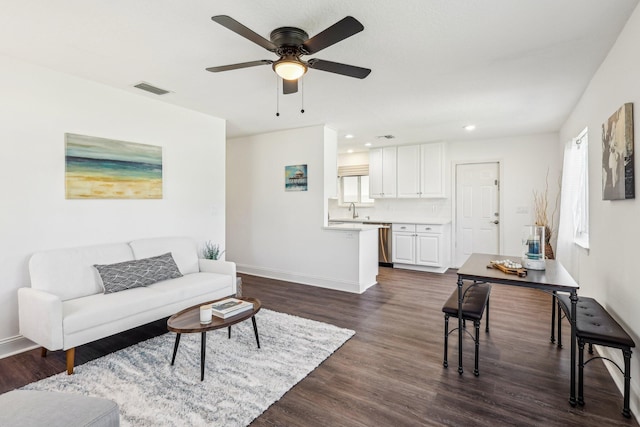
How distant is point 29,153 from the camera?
2.79 metres

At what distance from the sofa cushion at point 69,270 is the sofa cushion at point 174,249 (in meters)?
0.28

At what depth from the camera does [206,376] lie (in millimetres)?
2318

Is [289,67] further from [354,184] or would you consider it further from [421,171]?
[354,184]

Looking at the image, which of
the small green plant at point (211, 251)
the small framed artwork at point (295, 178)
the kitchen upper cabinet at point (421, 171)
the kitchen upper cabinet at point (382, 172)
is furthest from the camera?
the kitchen upper cabinet at point (382, 172)

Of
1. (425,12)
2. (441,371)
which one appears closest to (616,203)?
(441,371)

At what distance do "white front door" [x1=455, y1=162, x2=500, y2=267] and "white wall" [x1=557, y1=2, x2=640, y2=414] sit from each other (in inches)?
96.1

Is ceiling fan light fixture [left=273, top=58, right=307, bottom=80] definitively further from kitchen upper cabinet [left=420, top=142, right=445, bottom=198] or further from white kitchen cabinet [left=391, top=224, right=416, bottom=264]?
Answer: kitchen upper cabinet [left=420, top=142, right=445, bottom=198]

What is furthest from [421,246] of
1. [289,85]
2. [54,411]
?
[54,411]

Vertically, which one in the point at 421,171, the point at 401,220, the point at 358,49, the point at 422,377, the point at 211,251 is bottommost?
the point at 422,377

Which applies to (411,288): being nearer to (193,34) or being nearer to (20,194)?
(193,34)

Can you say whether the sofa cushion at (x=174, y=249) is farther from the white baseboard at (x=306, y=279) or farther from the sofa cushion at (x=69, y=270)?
the white baseboard at (x=306, y=279)

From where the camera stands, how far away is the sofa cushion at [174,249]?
3.42 m

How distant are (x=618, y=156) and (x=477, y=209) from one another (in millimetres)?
3899

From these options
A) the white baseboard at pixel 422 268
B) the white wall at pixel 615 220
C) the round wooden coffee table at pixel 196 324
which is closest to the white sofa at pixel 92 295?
the round wooden coffee table at pixel 196 324
